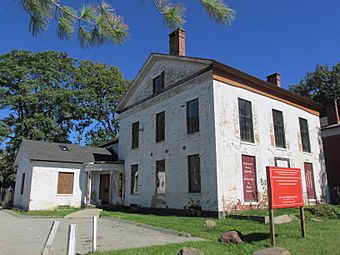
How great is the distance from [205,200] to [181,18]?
1129cm

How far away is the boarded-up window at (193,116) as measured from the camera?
16.2m

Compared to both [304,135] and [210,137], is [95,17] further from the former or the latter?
[304,135]

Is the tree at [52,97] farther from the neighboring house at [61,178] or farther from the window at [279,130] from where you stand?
the window at [279,130]

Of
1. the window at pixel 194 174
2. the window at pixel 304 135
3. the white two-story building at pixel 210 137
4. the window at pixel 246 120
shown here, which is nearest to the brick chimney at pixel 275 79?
the white two-story building at pixel 210 137

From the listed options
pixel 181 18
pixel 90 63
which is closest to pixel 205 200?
pixel 181 18

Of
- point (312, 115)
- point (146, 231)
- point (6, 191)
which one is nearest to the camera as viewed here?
point (146, 231)

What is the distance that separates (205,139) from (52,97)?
24.3 m

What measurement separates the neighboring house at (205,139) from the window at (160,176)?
60 mm

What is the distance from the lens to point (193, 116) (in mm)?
16453

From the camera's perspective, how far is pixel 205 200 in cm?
1441

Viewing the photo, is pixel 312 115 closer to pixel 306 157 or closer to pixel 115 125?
pixel 306 157

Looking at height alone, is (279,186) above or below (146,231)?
above

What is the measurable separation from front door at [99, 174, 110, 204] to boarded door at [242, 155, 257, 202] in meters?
11.7

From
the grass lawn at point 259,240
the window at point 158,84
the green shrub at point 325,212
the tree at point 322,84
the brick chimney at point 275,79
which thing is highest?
the tree at point 322,84
